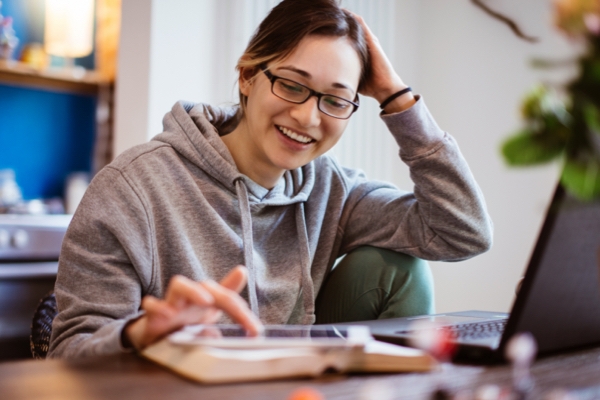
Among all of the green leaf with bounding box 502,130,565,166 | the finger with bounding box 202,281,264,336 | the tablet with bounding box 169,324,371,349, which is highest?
the green leaf with bounding box 502,130,565,166

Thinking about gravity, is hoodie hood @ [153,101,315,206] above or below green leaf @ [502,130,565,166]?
below

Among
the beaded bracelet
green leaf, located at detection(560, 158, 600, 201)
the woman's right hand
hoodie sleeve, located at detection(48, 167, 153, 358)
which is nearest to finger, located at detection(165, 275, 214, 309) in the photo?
the woman's right hand

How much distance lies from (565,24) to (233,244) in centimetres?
88

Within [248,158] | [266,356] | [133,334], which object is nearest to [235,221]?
[248,158]

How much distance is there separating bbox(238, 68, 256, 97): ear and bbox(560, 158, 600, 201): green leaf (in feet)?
3.13

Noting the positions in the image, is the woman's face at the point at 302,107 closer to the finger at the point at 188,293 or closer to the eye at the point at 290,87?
the eye at the point at 290,87

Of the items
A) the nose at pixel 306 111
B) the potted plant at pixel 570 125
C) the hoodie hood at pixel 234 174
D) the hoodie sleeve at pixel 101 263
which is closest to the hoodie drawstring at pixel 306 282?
the hoodie hood at pixel 234 174

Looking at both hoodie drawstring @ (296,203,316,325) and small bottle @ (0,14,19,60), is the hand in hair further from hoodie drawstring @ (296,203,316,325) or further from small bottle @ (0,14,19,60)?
small bottle @ (0,14,19,60)

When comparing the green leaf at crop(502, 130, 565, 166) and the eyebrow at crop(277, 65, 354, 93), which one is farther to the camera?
the eyebrow at crop(277, 65, 354, 93)

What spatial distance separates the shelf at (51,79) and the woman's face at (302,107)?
1663 millimetres

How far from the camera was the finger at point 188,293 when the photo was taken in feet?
2.13

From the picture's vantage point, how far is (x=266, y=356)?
23.8 inches

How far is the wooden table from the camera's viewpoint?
1.79ft

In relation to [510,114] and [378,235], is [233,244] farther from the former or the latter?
[510,114]
